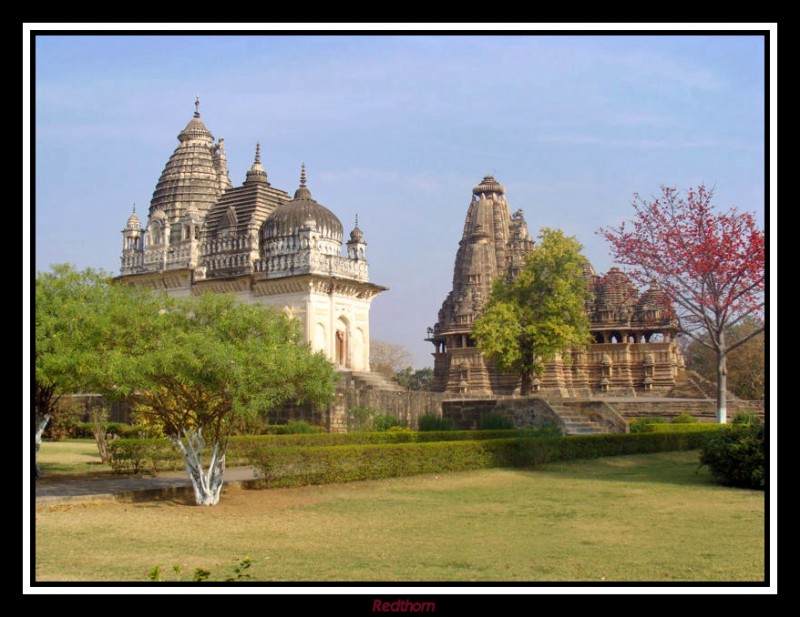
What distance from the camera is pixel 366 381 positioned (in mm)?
33156

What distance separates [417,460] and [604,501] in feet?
18.8

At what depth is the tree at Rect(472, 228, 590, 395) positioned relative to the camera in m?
36.0

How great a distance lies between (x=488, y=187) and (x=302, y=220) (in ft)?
89.5

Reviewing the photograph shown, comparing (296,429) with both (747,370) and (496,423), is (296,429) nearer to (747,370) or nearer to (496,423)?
(496,423)

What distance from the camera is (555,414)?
31.4m

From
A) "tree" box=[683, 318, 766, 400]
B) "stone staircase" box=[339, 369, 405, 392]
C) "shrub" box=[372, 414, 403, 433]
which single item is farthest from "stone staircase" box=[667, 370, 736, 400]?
"shrub" box=[372, 414, 403, 433]

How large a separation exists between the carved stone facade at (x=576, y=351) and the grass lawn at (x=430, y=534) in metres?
28.1

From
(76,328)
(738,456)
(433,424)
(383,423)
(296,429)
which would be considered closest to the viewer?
(738,456)

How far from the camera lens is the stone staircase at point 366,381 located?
3216 centimetres

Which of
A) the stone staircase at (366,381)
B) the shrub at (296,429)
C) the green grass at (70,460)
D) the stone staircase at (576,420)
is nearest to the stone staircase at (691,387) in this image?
the stone staircase at (576,420)

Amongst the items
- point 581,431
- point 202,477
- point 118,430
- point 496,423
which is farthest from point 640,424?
point 202,477

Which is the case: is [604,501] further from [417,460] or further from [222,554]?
[222,554]

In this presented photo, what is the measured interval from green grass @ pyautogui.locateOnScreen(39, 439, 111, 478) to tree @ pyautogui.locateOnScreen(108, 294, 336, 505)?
442 cm

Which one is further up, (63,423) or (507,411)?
(507,411)
